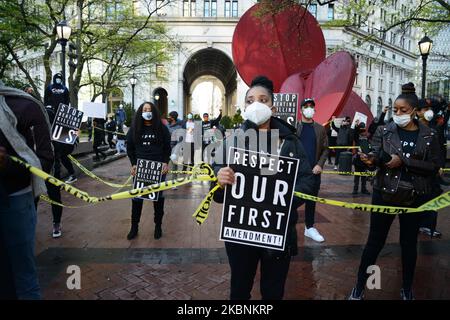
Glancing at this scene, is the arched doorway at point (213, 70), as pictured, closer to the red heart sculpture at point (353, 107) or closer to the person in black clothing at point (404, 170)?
the red heart sculpture at point (353, 107)

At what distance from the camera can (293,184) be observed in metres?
2.36

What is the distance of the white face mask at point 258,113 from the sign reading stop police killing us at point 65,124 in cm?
468

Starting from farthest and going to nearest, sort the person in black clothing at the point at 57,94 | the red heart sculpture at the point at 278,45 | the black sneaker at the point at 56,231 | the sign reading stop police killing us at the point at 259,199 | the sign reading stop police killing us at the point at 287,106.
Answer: the red heart sculpture at the point at 278,45, the sign reading stop police killing us at the point at 287,106, the person in black clothing at the point at 57,94, the black sneaker at the point at 56,231, the sign reading stop police killing us at the point at 259,199

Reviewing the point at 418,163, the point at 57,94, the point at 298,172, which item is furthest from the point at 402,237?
the point at 57,94

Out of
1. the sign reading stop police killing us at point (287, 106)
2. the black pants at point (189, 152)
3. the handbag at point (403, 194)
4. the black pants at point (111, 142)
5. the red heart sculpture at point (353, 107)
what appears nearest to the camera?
the handbag at point (403, 194)

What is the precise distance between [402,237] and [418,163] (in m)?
0.73

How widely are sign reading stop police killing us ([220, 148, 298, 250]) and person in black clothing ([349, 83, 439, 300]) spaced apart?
1109mm

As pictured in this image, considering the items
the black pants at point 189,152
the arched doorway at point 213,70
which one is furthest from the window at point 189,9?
the black pants at point 189,152

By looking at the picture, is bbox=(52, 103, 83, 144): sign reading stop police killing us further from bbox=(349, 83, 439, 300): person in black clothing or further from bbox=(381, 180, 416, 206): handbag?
bbox=(381, 180, 416, 206): handbag

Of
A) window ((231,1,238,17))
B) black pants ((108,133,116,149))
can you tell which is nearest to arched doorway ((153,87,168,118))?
window ((231,1,238,17))

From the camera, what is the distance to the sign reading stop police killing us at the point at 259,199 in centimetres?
234

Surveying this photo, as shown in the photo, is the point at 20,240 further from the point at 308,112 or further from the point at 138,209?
the point at 308,112
